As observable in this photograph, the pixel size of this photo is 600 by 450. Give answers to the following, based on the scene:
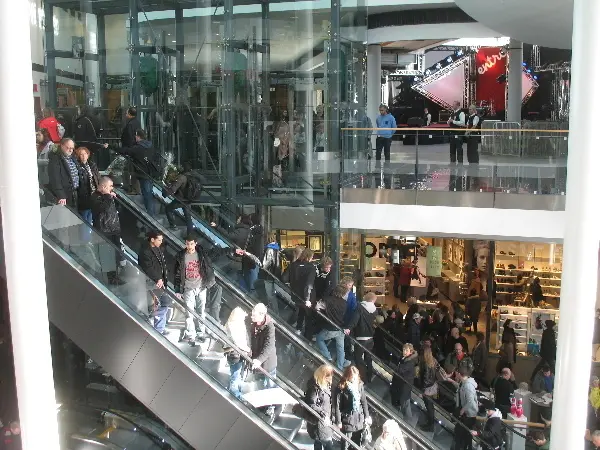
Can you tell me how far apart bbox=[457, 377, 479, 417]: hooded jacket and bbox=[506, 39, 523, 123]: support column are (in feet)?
49.8

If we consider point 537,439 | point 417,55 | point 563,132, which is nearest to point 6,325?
point 537,439

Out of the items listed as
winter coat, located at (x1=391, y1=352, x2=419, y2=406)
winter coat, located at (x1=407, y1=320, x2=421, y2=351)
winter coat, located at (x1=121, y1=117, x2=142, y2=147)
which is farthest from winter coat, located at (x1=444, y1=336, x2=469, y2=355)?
winter coat, located at (x1=121, y1=117, x2=142, y2=147)

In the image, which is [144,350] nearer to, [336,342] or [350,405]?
[350,405]

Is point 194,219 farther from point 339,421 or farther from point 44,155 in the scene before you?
point 339,421

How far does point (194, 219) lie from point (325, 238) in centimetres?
238

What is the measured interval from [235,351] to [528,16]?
886cm

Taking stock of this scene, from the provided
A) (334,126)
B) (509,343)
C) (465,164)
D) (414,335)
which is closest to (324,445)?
(414,335)

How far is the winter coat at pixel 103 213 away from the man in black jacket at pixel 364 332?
335 cm

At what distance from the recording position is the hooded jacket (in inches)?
379

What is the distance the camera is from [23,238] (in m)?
4.59

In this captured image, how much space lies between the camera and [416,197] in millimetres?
12656

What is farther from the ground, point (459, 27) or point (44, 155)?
point (459, 27)

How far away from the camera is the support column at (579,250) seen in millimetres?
4070

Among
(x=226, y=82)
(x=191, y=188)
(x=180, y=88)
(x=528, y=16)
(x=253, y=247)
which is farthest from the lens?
(x=180, y=88)
